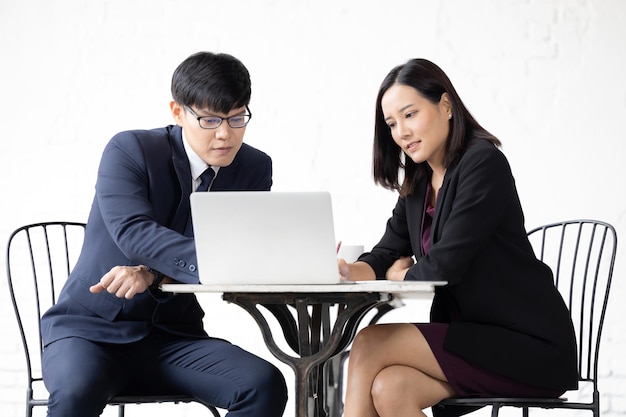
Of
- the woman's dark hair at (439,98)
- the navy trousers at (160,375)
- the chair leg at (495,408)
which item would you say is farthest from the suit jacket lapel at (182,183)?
the chair leg at (495,408)

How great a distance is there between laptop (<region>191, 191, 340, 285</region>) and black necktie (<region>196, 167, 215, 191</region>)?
58cm

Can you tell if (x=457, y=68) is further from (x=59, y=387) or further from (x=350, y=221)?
(x=59, y=387)

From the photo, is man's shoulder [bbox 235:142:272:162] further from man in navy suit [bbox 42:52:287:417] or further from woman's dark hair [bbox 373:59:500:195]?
woman's dark hair [bbox 373:59:500:195]

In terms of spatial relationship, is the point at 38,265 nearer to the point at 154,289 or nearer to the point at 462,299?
the point at 154,289

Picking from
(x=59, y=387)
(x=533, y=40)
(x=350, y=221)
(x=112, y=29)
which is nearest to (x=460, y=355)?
(x=59, y=387)

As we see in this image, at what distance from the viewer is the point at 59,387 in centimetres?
191

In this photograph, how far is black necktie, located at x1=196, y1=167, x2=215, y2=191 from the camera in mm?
2219

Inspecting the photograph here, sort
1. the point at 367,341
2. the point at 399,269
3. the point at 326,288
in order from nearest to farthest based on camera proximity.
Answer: the point at 326,288 < the point at 367,341 < the point at 399,269

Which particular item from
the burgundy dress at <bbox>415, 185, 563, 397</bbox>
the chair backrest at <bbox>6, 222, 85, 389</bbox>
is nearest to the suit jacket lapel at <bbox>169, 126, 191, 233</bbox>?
the burgundy dress at <bbox>415, 185, 563, 397</bbox>

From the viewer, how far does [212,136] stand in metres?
2.15

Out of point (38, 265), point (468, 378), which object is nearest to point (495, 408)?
point (468, 378)

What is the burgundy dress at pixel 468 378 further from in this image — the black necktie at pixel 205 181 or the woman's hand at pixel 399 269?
the black necktie at pixel 205 181

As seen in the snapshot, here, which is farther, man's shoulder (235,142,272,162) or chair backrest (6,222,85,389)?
chair backrest (6,222,85,389)

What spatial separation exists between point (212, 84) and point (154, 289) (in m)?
0.52
